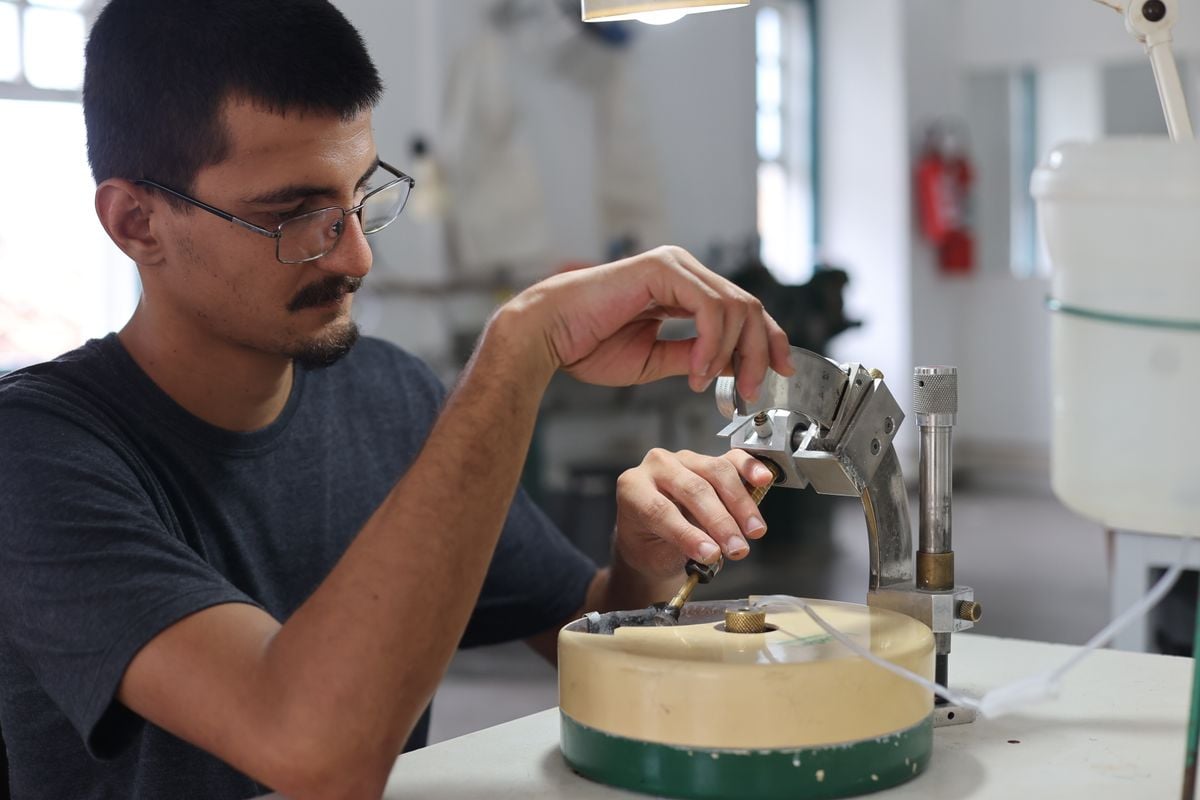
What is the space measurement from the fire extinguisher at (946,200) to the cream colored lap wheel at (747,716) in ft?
21.7

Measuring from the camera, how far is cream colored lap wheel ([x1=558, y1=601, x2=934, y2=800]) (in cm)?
93

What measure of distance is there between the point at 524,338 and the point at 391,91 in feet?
11.8

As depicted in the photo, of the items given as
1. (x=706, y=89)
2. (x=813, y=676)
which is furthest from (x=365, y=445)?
(x=706, y=89)

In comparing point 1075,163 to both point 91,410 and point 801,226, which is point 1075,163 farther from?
point 801,226

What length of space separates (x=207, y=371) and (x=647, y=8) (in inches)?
23.5

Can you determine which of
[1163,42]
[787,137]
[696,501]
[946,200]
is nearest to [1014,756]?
[696,501]

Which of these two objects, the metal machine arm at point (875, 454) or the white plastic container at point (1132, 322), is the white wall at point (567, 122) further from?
the white plastic container at point (1132, 322)

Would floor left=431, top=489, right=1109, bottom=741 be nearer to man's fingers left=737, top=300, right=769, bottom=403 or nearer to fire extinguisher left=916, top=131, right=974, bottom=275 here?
fire extinguisher left=916, top=131, right=974, bottom=275

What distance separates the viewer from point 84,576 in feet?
3.43

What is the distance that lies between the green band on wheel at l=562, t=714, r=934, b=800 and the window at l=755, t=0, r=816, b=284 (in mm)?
6445

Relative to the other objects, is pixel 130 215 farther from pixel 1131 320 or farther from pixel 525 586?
pixel 1131 320

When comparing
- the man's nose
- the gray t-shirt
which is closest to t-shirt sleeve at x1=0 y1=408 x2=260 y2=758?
the gray t-shirt

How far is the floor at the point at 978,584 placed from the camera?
12.2 ft

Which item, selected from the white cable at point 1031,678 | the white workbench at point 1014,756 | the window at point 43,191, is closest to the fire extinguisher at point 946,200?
the window at point 43,191
